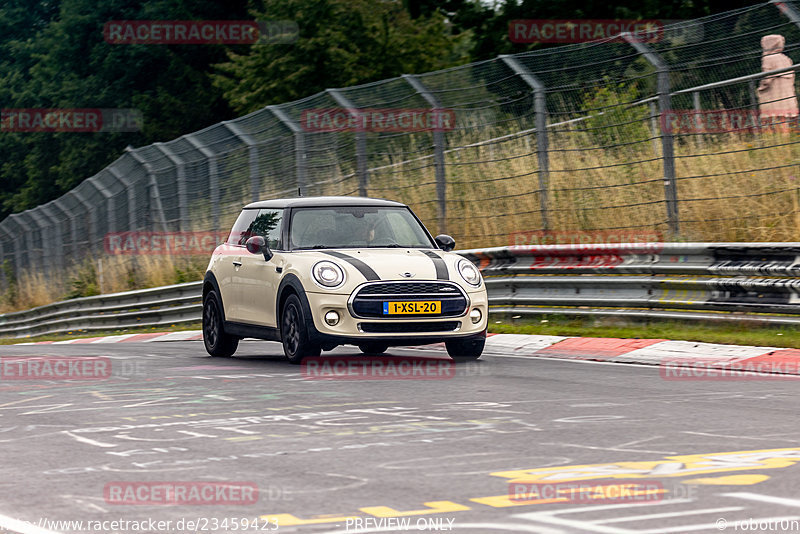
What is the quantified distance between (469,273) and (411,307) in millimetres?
844

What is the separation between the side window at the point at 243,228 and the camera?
13.6m

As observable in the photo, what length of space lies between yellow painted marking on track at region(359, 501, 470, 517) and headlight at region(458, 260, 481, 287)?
6503 mm

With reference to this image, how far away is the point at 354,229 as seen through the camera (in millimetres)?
12641

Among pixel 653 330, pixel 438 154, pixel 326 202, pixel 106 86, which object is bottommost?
pixel 653 330

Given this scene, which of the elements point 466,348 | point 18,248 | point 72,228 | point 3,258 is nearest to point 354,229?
point 466,348

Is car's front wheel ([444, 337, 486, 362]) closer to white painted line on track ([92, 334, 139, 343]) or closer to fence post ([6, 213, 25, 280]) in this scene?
white painted line on track ([92, 334, 139, 343])

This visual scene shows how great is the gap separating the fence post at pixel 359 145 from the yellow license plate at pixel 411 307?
26.5 ft

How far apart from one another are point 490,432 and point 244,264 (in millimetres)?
6050

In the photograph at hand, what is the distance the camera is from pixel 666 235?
14.5m

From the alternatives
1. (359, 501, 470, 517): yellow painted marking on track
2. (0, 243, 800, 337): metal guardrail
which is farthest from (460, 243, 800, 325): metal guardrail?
(359, 501, 470, 517): yellow painted marking on track

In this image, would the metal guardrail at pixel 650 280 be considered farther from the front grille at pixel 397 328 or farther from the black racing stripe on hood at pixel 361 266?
the black racing stripe on hood at pixel 361 266

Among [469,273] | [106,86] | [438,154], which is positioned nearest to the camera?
[469,273]

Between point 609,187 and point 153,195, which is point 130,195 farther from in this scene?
point 609,187

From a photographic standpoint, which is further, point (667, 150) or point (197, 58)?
point (197, 58)
